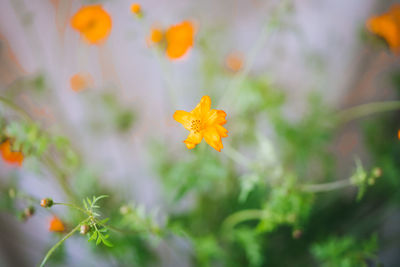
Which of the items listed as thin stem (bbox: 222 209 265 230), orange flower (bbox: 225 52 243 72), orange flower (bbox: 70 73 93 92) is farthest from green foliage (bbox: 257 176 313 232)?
orange flower (bbox: 70 73 93 92)

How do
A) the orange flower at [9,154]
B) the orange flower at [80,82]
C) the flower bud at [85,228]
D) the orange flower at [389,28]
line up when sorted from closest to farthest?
the flower bud at [85,228], the orange flower at [9,154], the orange flower at [389,28], the orange flower at [80,82]

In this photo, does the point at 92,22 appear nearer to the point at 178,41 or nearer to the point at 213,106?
the point at 178,41

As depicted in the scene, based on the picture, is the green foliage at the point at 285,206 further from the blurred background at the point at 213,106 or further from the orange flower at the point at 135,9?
the orange flower at the point at 135,9

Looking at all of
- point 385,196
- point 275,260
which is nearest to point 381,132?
point 385,196

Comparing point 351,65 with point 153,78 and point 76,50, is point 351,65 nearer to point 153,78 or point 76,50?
point 153,78

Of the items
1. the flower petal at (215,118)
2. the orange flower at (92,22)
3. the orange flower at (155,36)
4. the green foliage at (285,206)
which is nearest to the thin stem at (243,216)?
the green foliage at (285,206)

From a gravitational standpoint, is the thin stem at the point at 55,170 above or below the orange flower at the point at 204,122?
above
